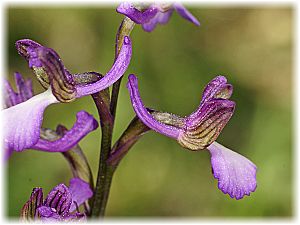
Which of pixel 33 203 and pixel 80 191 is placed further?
pixel 80 191

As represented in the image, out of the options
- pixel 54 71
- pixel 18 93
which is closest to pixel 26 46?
pixel 54 71

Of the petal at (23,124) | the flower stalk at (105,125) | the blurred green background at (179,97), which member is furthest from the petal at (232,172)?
the blurred green background at (179,97)

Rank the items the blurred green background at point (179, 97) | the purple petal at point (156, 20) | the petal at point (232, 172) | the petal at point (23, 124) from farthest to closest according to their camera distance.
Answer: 1. the blurred green background at point (179, 97)
2. the purple petal at point (156, 20)
3. the petal at point (232, 172)
4. the petal at point (23, 124)

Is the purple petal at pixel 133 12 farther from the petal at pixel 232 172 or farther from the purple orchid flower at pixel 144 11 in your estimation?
the petal at pixel 232 172

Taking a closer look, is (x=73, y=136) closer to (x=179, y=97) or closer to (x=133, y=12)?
(x=133, y=12)

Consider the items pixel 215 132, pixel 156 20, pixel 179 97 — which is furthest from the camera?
pixel 179 97

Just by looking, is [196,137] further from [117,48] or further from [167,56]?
[167,56]
